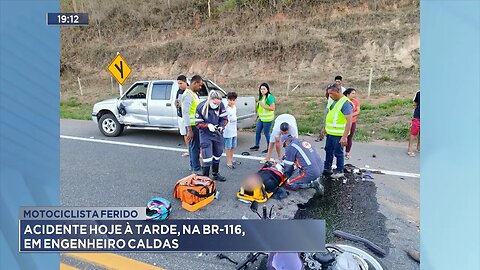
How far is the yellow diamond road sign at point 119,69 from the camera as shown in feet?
7.49

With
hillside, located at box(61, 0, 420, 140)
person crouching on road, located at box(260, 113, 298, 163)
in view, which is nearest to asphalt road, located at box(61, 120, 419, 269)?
person crouching on road, located at box(260, 113, 298, 163)

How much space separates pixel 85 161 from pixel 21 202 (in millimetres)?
1327

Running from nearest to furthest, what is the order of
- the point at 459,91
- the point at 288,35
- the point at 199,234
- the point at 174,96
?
the point at 459,91 → the point at 199,234 → the point at 288,35 → the point at 174,96

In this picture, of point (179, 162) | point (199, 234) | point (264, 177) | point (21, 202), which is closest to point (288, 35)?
point (264, 177)

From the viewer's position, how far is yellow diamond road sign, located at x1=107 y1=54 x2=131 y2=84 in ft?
7.49

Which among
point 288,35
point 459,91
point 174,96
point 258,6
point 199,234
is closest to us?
point 459,91

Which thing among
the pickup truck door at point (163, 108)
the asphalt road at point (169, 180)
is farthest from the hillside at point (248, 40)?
the asphalt road at point (169, 180)

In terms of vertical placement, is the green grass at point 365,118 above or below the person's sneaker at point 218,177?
above

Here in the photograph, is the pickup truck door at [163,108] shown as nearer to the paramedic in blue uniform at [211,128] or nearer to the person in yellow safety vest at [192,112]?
the person in yellow safety vest at [192,112]

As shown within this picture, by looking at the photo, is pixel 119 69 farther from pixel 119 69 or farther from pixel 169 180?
pixel 169 180

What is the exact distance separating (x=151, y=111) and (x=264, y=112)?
147cm

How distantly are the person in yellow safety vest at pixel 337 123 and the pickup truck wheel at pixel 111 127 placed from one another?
2540 mm

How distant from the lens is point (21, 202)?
1.41 meters

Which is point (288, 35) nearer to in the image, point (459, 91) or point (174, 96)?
point (174, 96)
